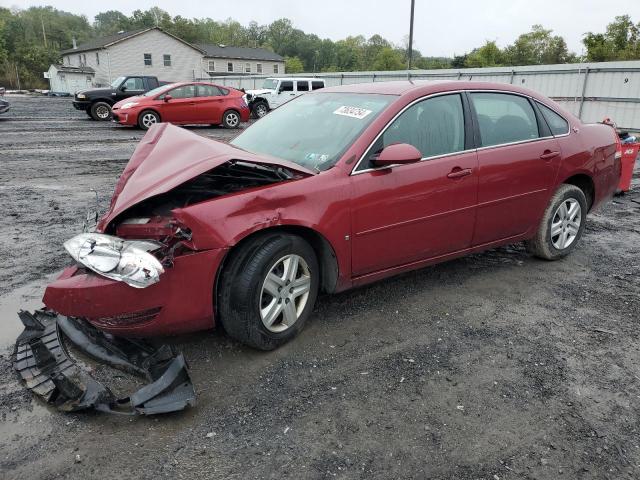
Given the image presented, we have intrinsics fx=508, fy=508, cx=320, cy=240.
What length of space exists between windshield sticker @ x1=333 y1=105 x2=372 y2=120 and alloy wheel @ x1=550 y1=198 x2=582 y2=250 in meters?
2.26

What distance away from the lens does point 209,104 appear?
17188mm

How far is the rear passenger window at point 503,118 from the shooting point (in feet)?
14.0

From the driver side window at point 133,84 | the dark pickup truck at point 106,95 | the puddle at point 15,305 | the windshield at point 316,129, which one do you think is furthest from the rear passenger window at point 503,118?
the driver side window at point 133,84

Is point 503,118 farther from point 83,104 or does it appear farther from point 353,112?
point 83,104

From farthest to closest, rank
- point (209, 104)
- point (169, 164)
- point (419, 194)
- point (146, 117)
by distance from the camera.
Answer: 1. point (209, 104)
2. point (146, 117)
3. point (419, 194)
4. point (169, 164)

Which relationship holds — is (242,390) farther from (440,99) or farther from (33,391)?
(440,99)

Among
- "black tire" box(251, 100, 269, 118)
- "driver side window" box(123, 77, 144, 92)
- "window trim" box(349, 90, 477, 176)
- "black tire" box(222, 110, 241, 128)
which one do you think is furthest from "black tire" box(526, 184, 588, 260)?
"black tire" box(251, 100, 269, 118)

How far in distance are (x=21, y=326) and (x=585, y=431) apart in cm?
365

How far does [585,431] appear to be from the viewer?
260 centimetres

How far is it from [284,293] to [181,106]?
14653 millimetres

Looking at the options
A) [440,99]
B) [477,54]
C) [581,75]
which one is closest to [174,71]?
[477,54]

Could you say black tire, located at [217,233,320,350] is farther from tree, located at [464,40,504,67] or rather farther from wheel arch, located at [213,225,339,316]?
tree, located at [464,40,504,67]

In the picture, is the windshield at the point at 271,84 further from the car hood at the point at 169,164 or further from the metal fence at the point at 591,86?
the car hood at the point at 169,164

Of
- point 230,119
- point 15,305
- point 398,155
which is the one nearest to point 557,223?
point 398,155
